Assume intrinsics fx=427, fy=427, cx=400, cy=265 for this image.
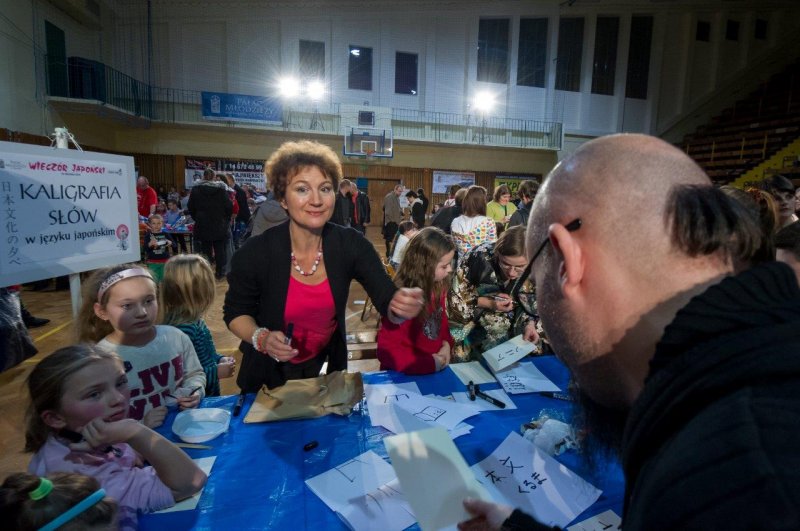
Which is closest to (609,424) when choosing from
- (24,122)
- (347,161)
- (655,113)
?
(24,122)

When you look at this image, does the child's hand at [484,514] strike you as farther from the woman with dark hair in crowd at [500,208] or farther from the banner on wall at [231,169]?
the banner on wall at [231,169]

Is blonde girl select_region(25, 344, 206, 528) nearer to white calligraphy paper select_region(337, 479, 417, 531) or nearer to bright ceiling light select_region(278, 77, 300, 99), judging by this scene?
white calligraphy paper select_region(337, 479, 417, 531)

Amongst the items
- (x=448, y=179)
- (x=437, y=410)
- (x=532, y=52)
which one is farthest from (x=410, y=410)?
(x=532, y=52)

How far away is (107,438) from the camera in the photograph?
44.0 inches

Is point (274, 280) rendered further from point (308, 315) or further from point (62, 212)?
point (62, 212)

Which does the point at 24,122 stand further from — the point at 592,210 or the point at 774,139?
the point at 774,139

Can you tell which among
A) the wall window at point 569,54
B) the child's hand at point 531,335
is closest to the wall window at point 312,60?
the wall window at point 569,54

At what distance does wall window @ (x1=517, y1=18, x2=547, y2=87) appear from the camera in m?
15.4

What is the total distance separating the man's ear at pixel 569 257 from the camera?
0.66m

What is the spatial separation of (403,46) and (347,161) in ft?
14.5

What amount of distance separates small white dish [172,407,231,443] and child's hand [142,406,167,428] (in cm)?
6

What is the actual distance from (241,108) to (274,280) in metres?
13.6

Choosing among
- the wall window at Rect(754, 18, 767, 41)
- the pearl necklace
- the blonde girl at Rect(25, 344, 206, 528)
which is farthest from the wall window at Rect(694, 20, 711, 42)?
the blonde girl at Rect(25, 344, 206, 528)

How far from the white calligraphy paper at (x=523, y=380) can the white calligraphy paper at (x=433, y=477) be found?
0.91 meters
